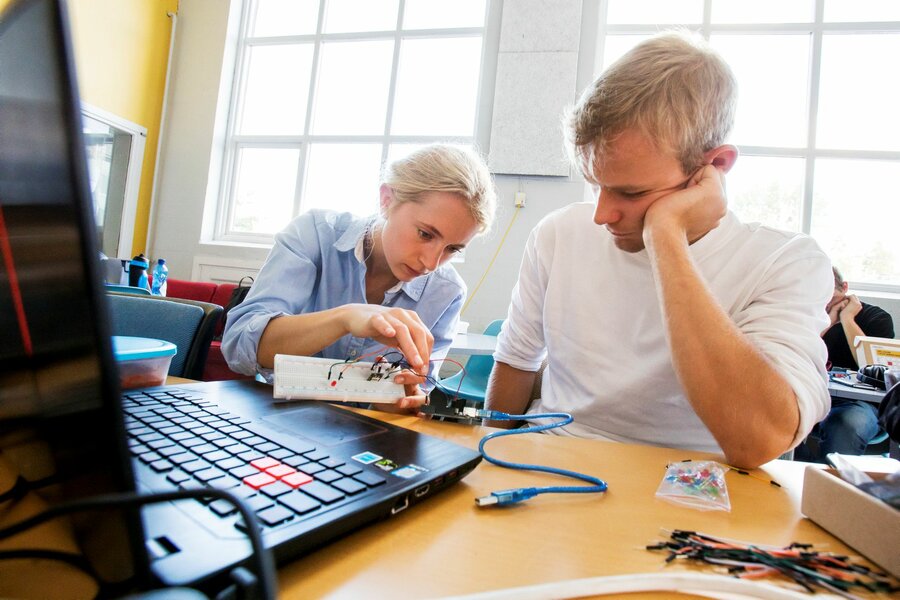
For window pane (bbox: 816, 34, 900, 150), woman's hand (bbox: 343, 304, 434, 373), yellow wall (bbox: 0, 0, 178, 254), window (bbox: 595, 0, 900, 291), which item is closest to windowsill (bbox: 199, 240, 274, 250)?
yellow wall (bbox: 0, 0, 178, 254)

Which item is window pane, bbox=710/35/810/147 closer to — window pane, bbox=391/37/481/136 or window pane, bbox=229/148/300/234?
window pane, bbox=391/37/481/136

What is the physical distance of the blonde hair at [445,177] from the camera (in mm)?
1083

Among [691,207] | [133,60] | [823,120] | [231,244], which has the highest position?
[133,60]

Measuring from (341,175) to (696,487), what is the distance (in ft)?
13.9

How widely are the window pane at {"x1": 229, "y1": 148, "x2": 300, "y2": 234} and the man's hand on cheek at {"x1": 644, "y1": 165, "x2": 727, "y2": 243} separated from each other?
4.07 metres

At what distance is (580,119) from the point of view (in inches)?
34.2

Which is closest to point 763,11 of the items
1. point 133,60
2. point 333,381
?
point 333,381

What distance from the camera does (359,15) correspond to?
4.36 metres

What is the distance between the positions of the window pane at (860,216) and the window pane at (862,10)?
3.25ft

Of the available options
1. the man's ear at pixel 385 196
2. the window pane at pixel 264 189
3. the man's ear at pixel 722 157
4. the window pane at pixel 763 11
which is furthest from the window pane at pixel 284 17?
the man's ear at pixel 722 157

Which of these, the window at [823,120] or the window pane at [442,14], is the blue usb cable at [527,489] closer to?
the window at [823,120]

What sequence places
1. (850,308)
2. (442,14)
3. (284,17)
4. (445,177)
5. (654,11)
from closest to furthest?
(445,177)
(850,308)
(654,11)
(442,14)
(284,17)

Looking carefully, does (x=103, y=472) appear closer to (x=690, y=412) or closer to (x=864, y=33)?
(x=690, y=412)

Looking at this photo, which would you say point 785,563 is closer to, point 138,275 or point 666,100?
point 666,100
